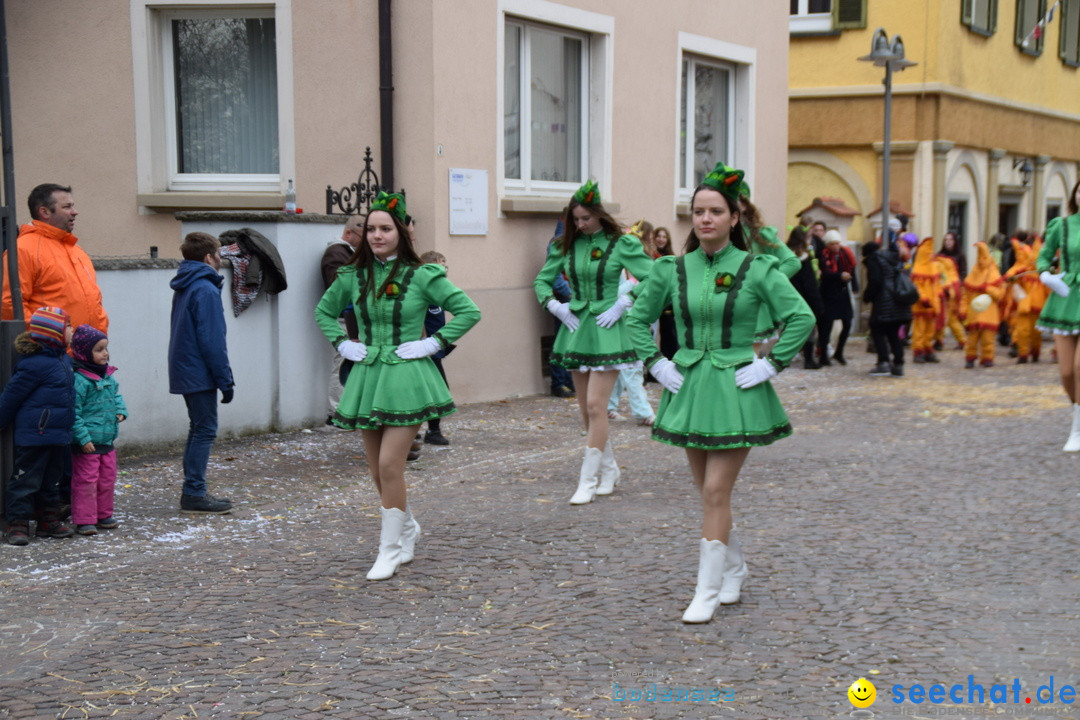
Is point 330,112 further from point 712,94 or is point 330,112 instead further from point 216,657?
point 216,657

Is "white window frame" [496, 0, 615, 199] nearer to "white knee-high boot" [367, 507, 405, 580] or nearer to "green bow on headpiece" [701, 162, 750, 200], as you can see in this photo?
"white knee-high boot" [367, 507, 405, 580]

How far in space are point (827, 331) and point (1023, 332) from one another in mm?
2735

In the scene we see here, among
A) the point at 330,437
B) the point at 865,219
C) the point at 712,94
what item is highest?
the point at 712,94

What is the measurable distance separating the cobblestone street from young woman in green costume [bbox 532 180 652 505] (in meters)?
0.36

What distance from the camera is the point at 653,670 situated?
4.90m

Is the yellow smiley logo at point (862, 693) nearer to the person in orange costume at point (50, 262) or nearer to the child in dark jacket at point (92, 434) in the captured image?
the child in dark jacket at point (92, 434)

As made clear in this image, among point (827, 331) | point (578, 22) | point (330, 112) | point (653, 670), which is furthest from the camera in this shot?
point (827, 331)

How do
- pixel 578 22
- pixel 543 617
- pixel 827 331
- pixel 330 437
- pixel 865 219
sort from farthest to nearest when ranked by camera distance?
pixel 865 219, pixel 827 331, pixel 578 22, pixel 330 437, pixel 543 617

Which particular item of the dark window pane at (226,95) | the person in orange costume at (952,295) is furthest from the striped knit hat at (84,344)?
the person in orange costume at (952,295)

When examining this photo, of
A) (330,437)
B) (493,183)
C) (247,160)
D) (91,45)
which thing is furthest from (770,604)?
(91,45)

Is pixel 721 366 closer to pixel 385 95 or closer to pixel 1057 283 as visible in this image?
pixel 1057 283

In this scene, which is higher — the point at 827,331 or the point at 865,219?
the point at 865,219

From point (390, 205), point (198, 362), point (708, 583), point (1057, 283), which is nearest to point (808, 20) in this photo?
point (1057, 283)

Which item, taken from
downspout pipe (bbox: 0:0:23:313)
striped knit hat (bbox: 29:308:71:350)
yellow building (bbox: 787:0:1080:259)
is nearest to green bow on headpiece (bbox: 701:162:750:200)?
striped knit hat (bbox: 29:308:71:350)
